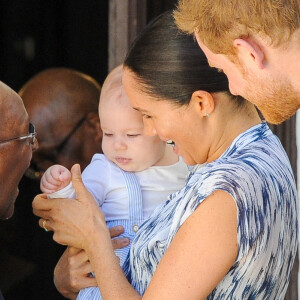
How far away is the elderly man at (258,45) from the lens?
1.94 m

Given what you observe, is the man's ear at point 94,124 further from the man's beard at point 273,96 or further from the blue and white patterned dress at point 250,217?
the man's beard at point 273,96

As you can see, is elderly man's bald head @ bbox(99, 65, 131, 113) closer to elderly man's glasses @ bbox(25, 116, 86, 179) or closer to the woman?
the woman

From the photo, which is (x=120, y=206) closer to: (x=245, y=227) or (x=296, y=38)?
(x=245, y=227)

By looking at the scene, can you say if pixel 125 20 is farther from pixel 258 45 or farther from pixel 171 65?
pixel 258 45

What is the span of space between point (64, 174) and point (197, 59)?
705 millimetres

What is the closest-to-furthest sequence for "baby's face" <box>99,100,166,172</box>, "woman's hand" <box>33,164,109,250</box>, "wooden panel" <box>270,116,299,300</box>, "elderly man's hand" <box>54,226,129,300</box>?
1. "woman's hand" <box>33,164,109,250</box>
2. "elderly man's hand" <box>54,226,129,300</box>
3. "baby's face" <box>99,100,166,172</box>
4. "wooden panel" <box>270,116,299,300</box>

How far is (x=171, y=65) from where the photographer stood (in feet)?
8.12

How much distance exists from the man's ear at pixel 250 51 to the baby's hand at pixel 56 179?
1.07 meters

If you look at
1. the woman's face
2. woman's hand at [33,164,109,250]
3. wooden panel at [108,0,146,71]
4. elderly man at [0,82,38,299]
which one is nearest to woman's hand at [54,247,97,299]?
woman's hand at [33,164,109,250]

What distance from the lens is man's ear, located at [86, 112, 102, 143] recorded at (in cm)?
398

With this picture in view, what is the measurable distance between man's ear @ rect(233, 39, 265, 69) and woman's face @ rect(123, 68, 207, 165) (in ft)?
1.47

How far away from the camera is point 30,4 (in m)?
5.31

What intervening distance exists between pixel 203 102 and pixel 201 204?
388mm

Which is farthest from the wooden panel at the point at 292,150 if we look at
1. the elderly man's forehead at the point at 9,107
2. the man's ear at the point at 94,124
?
the elderly man's forehead at the point at 9,107
